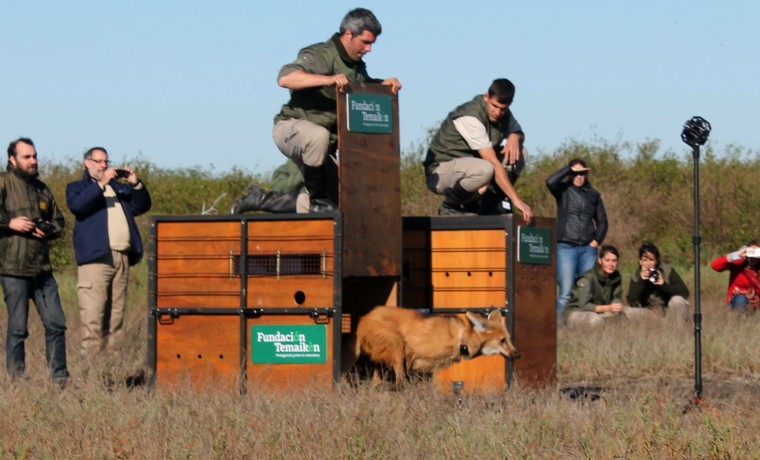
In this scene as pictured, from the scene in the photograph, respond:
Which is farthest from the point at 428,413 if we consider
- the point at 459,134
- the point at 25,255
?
the point at 25,255

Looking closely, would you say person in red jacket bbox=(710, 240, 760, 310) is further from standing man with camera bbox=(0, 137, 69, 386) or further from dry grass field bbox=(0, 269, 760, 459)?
standing man with camera bbox=(0, 137, 69, 386)

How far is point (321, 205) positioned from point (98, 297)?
9.84 feet

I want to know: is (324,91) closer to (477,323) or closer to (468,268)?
(468,268)

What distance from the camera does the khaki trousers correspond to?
40.7 feet

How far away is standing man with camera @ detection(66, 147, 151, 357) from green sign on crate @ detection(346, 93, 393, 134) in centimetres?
295

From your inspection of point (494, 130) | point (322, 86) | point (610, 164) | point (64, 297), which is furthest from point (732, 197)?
point (322, 86)

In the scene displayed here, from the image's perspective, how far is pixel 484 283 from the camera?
10.8 metres

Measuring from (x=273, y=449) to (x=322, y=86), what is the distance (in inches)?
144

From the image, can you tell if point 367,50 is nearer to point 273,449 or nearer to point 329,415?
point 329,415

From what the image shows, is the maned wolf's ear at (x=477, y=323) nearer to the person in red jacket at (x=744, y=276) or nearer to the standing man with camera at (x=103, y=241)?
the standing man with camera at (x=103, y=241)

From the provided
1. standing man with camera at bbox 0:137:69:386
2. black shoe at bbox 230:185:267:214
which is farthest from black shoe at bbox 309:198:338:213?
standing man with camera at bbox 0:137:69:386

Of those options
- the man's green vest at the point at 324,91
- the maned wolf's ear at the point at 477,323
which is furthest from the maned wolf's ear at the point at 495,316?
the man's green vest at the point at 324,91

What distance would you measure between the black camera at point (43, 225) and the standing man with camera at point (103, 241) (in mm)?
1058

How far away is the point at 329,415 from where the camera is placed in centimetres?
811
